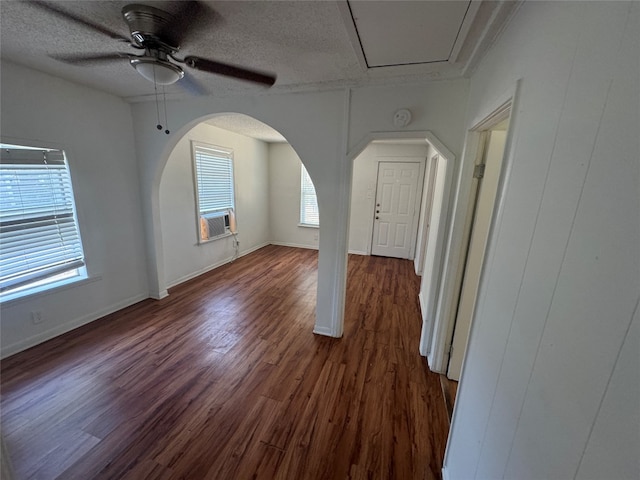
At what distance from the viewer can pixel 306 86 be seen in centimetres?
229

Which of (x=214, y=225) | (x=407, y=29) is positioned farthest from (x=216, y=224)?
(x=407, y=29)

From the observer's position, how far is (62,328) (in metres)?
2.60

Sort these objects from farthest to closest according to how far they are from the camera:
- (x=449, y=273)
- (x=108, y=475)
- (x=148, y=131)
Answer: (x=148, y=131) → (x=449, y=273) → (x=108, y=475)

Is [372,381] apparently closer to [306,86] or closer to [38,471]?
[38,471]

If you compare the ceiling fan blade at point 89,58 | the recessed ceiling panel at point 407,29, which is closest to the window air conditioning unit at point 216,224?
the ceiling fan blade at point 89,58

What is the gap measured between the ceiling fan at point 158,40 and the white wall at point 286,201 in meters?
4.23

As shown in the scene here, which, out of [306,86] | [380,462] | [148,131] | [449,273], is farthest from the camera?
[148,131]

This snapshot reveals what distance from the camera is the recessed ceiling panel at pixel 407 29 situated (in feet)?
4.16

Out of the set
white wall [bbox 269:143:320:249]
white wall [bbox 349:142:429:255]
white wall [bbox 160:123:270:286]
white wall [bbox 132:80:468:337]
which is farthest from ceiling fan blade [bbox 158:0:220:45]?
white wall [bbox 269:143:320:249]

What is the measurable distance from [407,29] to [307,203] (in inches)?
179

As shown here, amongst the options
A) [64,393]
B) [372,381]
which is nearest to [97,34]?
[64,393]

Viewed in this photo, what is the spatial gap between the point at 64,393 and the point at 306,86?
309 centimetres

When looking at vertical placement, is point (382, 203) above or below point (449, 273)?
above

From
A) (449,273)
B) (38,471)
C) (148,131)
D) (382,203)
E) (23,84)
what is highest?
(23,84)
